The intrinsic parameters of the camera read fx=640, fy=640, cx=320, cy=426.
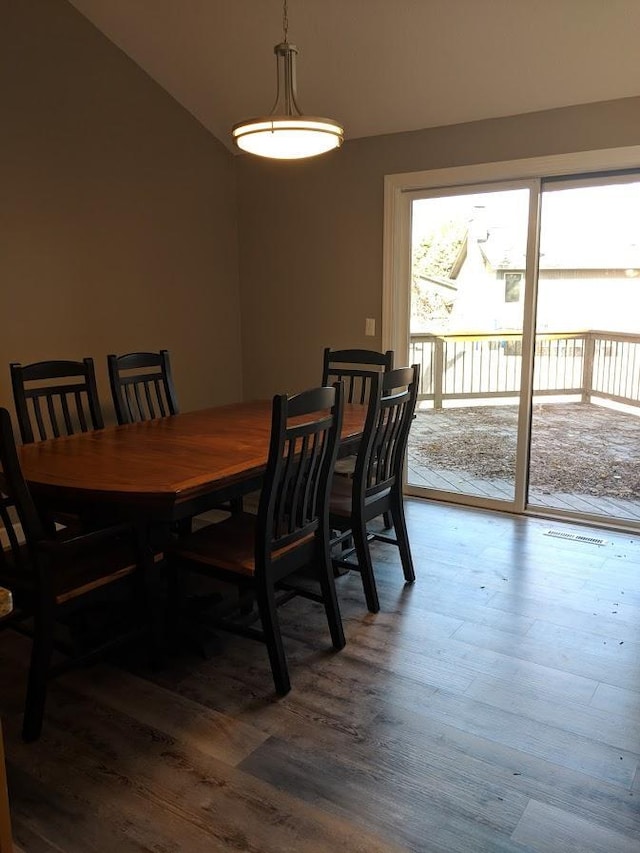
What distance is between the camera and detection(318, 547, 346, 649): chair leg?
2.49 metres

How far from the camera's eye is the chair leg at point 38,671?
1.98 metres

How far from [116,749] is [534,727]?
4.31 ft

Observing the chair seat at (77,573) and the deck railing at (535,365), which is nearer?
the chair seat at (77,573)

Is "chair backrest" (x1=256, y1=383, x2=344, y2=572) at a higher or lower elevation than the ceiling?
lower

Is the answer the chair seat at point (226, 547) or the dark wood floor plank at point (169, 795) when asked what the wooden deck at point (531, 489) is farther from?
the dark wood floor plank at point (169, 795)

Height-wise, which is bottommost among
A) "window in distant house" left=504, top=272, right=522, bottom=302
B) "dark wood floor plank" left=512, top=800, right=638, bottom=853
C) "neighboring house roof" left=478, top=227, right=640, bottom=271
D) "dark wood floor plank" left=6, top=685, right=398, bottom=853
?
"dark wood floor plank" left=6, top=685, right=398, bottom=853

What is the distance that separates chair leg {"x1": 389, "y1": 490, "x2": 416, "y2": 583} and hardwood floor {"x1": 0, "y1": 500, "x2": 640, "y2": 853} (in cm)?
16

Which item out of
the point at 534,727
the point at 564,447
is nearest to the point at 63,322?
the point at 534,727

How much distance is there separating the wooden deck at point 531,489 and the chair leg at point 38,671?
295cm

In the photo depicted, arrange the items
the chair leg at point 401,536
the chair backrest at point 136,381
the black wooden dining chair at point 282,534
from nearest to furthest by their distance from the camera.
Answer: the black wooden dining chair at point 282,534 → the chair leg at point 401,536 → the chair backrest at point 136,381

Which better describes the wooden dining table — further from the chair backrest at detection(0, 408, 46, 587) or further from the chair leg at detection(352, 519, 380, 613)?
the chair leg at detection(352, 519, 380, 613)

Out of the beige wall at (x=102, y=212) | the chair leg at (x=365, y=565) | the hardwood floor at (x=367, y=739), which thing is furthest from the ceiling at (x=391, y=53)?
the hardwood floor at (x=367, y=739)

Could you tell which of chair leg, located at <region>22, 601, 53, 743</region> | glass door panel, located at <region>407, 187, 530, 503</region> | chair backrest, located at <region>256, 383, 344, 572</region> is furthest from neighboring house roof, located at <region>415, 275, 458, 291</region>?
chair leg, located at <region>22, 601, 53, 743</region>

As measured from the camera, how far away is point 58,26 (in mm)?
3545
